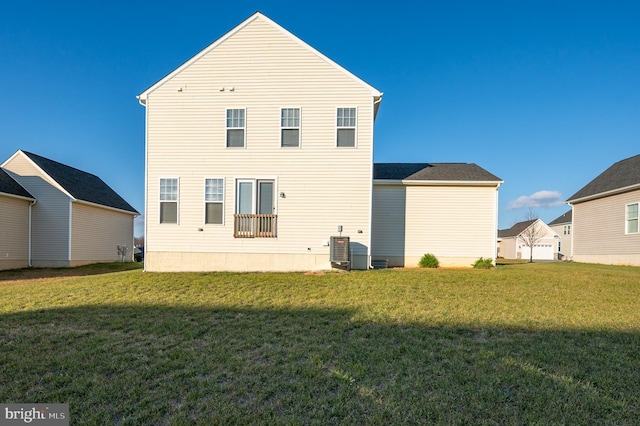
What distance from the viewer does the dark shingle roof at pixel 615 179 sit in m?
16.5

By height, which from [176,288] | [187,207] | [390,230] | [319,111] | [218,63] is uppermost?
[218,63]

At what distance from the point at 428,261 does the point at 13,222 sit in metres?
19.8

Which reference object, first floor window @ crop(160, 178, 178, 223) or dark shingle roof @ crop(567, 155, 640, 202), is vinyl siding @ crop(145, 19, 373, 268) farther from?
dark shingle roof @ crop(567, 155, 640, 202)

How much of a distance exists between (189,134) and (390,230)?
878cm

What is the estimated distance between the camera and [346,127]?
1127cm

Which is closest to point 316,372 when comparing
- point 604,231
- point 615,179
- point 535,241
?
point 604,231

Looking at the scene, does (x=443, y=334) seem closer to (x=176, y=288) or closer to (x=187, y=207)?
(x=176, y=288)

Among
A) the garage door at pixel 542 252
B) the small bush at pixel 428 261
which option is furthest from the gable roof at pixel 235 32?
the garage door at pixel 542 252

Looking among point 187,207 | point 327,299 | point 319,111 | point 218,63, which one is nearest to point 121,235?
point 187,207

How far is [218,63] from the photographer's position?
1158cm

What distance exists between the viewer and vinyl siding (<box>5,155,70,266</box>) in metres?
16.3

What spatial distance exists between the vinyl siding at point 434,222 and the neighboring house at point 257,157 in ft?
7.51

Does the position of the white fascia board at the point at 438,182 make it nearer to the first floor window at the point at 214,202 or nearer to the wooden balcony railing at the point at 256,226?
the wooden balcony railing at the point at 256,226

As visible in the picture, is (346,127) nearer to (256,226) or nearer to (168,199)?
(256,226)
